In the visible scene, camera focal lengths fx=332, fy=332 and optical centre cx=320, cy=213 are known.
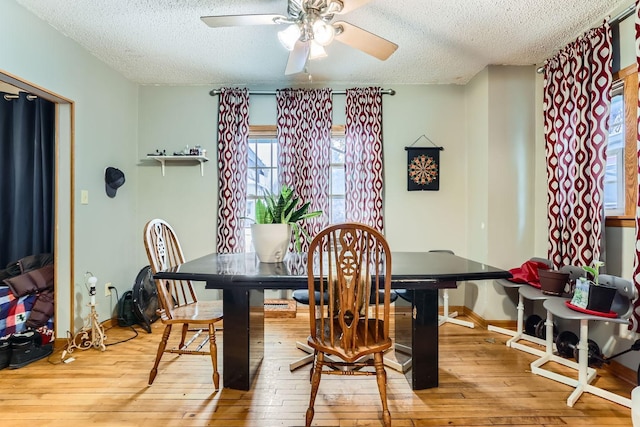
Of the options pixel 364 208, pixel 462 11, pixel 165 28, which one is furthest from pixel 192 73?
pixel 462 11

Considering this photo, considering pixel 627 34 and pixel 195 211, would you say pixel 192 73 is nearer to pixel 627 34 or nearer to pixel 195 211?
pixel 195 211

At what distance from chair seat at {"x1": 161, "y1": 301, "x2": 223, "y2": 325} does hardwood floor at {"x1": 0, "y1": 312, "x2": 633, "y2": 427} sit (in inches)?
17.1

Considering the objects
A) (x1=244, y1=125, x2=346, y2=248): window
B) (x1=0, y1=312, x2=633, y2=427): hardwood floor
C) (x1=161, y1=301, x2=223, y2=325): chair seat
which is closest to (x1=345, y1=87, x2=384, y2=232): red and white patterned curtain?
(x1=244, y1=125, x2=346, y2=248): window

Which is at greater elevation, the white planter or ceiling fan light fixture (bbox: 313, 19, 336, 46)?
ceiling fan light fixture (bbox: 313, 19, 336, 46)

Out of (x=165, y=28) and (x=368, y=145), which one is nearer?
(x=165, y=28)

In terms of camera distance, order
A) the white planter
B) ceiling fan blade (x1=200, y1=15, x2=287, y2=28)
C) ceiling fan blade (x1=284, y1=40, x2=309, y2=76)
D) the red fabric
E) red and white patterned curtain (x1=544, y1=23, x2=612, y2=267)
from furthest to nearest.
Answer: the red fabric → red and white patterned curtain (x1=544, y1=23, x2=612, y2=267) → ceiling fan blade (x1=284, y1=40, x2=309, y2=76) → the white planter → ceiling fan blade (x1=200, y1=15, x2=287, y2=28)

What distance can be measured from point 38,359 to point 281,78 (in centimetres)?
320

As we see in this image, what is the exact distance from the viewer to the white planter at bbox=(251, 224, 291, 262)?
1977mm

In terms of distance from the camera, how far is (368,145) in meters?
3.62

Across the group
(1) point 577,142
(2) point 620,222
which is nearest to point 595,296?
(2) point 620,222

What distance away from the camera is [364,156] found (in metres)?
3.63

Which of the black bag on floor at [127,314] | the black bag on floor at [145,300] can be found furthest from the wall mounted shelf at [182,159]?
the black bag on floor at [127,314]

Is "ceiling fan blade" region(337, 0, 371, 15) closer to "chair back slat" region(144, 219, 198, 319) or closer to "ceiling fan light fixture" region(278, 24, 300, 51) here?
"ceiling fan light fixture" region(278, 24, 300, 51)

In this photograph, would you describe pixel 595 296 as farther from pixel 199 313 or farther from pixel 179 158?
pixel 179 158
